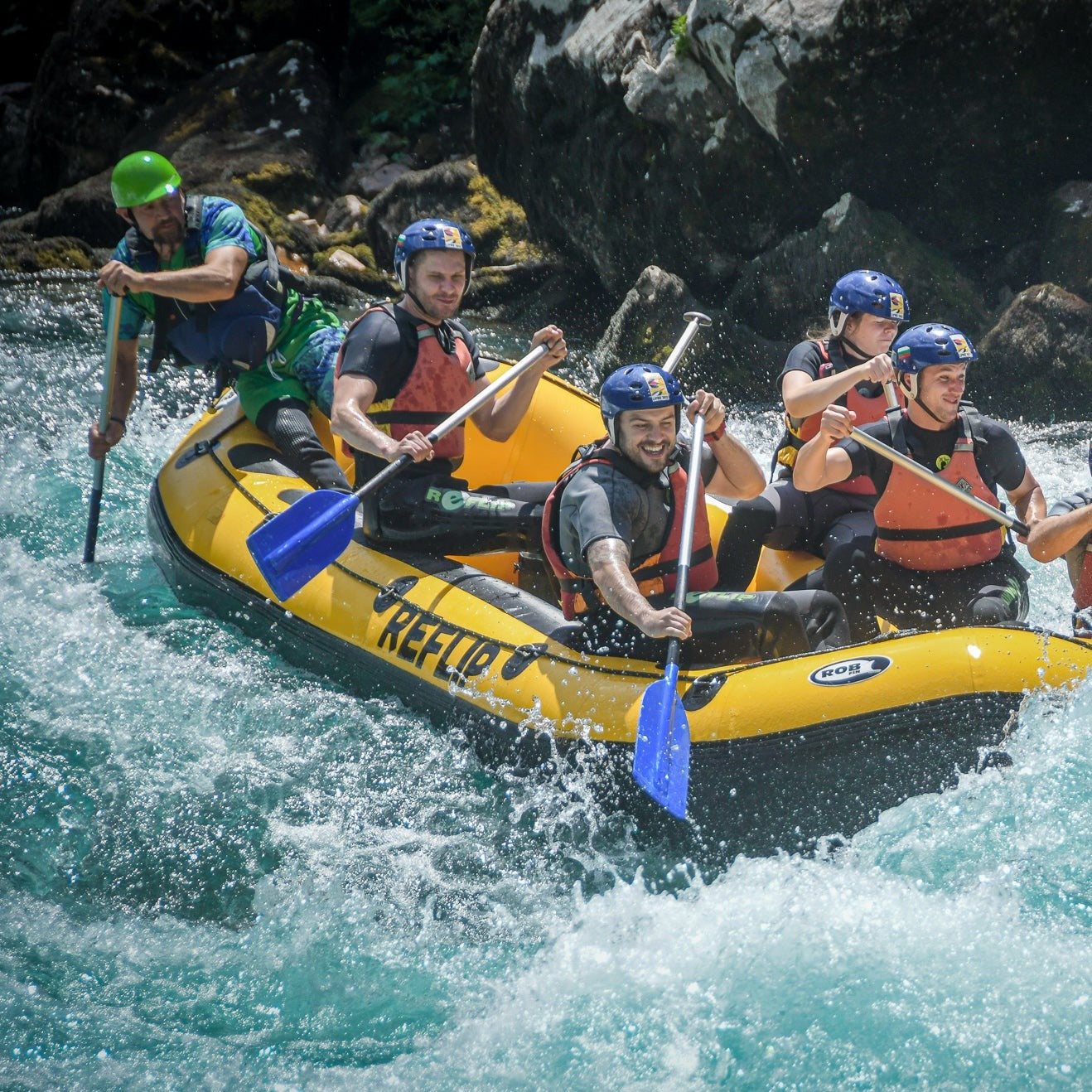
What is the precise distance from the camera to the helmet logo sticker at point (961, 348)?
4148mm

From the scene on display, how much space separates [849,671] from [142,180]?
138 inches

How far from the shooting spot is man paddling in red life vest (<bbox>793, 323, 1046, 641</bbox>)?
14.1 feet

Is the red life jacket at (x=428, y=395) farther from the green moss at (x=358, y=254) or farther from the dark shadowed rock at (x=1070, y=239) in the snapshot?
the green moss at (x=358, y=254)

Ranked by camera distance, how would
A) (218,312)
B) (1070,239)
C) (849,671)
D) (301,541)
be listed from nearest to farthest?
(849,671), (301,541), (218,312), (1070,239)

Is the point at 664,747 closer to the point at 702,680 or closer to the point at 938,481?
the point at 702,680

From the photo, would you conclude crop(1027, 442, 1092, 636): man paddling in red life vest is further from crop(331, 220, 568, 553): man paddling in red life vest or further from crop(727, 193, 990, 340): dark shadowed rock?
crop(727, 193, 990, 340): dark shadowed rock

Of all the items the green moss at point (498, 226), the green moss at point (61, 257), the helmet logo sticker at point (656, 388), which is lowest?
the green moss at point (61, 257)

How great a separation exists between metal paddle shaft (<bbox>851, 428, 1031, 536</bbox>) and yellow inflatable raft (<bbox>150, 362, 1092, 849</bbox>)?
1.77 feet

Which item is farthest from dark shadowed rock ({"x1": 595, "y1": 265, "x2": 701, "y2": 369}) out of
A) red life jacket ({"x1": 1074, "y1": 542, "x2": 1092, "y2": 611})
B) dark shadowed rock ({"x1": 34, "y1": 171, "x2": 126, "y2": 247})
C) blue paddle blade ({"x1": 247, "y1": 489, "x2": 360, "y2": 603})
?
dark shadowed rock ({"x1": 34, "y1": 171, "x2": 126, "y2": 247})

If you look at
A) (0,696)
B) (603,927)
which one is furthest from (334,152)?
(603,927)

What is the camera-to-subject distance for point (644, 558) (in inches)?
165

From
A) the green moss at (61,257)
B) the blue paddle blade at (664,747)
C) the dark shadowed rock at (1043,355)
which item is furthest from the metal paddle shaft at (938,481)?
the green moss at (61,257)

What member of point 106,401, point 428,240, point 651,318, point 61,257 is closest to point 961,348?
point 428,240

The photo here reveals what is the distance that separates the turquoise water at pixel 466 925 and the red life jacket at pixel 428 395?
107cm
